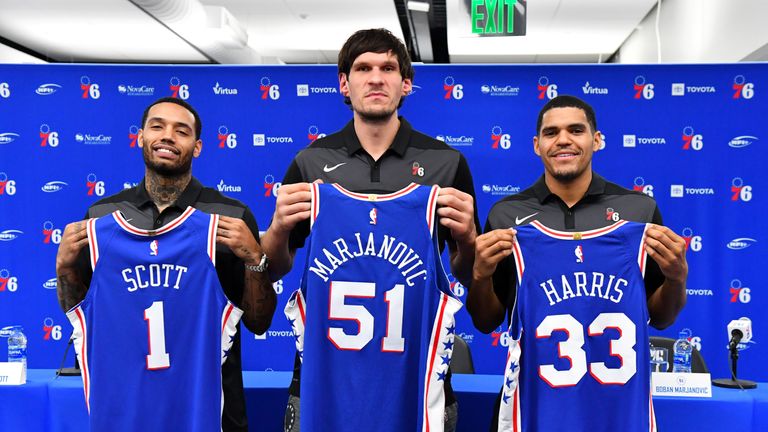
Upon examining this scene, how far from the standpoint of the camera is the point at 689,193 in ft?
16.6

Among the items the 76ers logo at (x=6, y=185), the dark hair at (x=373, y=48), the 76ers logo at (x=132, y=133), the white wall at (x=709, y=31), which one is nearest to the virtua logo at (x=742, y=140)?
the white wall at (x=709, y=31)

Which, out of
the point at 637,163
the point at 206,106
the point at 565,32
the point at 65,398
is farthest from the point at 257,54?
the point at 65,398

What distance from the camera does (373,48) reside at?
7.68ft

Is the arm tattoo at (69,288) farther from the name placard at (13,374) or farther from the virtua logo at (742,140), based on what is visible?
the virtua logo at (742,140)

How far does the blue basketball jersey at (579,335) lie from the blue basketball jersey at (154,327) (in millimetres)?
967

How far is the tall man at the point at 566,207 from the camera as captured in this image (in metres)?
2.35

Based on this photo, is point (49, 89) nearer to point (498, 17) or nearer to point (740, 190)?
point (498, 17)

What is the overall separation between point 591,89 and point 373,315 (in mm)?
3577

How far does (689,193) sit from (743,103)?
0.75 metres

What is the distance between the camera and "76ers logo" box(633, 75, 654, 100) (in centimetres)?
509

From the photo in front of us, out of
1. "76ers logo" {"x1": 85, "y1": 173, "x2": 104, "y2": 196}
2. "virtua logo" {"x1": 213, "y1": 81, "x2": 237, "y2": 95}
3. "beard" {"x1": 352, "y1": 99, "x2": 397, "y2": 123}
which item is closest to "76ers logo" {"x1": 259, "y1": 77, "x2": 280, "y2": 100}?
"virtua logo" {"x1": 213, "y1": 81, "x2": 237, "y2": 95}

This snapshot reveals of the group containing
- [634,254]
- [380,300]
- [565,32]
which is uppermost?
[565,32]

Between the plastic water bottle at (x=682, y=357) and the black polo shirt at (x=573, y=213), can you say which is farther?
the plastic water bottle at (x=682, y=357)

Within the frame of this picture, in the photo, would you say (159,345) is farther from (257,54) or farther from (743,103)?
(257,54)
